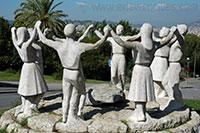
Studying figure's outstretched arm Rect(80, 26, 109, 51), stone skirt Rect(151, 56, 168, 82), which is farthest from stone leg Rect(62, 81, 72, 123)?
stone skirt Rect(151, 56, 168, 82)

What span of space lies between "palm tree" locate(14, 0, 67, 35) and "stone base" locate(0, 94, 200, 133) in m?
19.9

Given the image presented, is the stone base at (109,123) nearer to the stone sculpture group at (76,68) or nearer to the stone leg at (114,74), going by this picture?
the stone sculpture group at (76,68)

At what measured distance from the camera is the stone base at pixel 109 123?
554 centimetres

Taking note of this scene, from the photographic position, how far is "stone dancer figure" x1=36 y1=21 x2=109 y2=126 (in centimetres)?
546

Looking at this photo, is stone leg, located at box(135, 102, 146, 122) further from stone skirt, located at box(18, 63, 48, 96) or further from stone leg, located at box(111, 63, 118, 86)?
stone leg, located at box(111, 63, 118, 86)

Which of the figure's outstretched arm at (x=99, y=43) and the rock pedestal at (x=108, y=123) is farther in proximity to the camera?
the rock pedestal at (x=108, y=123)

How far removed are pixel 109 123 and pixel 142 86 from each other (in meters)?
1.20

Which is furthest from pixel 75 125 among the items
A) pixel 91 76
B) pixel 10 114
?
pixel 91 76

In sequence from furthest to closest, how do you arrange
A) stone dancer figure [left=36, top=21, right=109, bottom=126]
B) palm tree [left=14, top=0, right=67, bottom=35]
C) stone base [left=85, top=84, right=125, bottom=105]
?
1. palm tree [left=14, top=0, right=67, bottom=35]
2. stone base [left=85, top=84, right=125, bottom=105]
3. stone dancer figure [left=36, top=21, right=109, bottom=126]

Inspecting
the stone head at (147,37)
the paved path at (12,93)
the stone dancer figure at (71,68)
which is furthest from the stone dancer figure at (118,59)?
the paved path at (12,93)

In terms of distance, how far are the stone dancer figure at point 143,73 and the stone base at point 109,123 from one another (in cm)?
30

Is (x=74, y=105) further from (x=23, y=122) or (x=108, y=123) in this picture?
(x=23, y=122)

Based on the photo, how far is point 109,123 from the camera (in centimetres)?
559

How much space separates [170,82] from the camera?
7.29 meters
